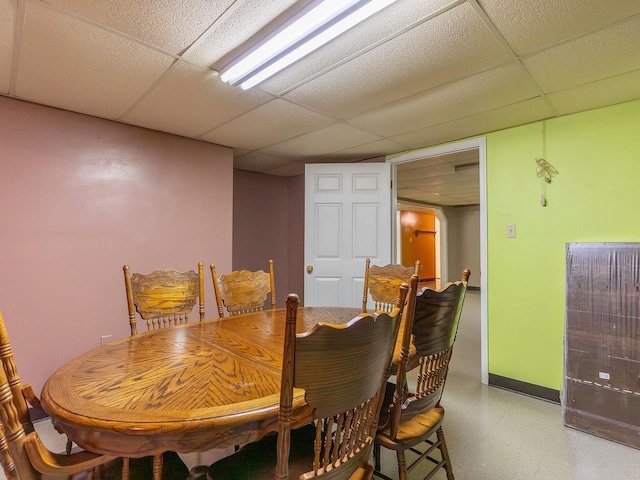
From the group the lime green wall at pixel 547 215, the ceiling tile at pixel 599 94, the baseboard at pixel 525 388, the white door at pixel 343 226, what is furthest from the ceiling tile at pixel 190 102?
the baseboard at pixel 525 388

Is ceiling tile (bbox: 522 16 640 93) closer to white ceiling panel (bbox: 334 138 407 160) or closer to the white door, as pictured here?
white ceiling panel (bbox: 334 138 407 160)

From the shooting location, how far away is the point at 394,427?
1.29 meters

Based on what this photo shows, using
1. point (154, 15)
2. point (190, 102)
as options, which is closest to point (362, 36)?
point (154, 15)

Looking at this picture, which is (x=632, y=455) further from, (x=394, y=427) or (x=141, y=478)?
(x=141, y=478)

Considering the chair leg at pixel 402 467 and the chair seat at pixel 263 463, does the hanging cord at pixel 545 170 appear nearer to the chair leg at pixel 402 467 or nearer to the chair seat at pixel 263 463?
the chair leg at pixel 402 467

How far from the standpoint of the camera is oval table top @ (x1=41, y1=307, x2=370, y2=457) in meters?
0.87

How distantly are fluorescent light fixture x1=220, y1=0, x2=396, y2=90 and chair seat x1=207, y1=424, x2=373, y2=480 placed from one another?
5.71 ft

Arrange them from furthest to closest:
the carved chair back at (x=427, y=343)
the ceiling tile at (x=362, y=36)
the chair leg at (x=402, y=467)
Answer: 1. the ceiling tile at (x=362, y=36)
2. the chair leg at (x=402, y=467)
3. the carved chair back at (x=427, y=343)

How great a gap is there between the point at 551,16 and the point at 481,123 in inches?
52.3

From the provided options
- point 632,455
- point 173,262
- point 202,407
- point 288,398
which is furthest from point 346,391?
point 173,262

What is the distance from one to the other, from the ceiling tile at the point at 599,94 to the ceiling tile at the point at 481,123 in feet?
0.35

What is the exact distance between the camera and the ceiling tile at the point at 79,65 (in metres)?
1.57

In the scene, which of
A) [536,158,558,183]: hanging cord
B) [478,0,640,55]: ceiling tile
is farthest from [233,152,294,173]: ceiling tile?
[478,0,640,55]: ceiling tile

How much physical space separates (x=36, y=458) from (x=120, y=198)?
2.43 meters
